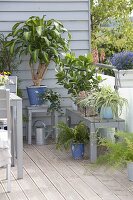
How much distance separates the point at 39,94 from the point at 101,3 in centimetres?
435

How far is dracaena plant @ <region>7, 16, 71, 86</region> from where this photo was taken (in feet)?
22.7

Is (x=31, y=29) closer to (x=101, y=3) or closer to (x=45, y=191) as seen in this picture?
(x=45, y=191)

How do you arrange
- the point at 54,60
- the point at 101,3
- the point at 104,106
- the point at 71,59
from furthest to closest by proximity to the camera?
the point at 101,3 < the point at 54,60 < the point at 71,59 < the point at 104,106

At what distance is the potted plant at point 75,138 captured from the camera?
6.11 m

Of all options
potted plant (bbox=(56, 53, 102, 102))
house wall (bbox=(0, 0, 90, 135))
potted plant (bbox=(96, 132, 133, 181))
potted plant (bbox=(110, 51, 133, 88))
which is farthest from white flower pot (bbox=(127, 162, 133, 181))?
house wall (bbox=(0, 0, 90, 135))

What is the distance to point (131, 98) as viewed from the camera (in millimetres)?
6012

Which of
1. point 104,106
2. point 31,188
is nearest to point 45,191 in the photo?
point 31,188

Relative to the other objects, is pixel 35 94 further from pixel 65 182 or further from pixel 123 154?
pixel 123 154

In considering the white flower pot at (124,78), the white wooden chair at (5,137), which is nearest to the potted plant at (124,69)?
the white flower pot at (124,78)

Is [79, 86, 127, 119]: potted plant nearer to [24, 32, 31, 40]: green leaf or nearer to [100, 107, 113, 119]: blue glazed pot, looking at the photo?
[100, 107, 113, 119]: blue glazed pot

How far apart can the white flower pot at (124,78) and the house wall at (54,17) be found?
4.87 ft

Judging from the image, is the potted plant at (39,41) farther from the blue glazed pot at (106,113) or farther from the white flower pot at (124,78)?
the blue glazed pot at (106,113)

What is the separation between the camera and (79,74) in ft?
21.8

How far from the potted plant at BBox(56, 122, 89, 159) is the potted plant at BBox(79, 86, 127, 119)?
314 mm
